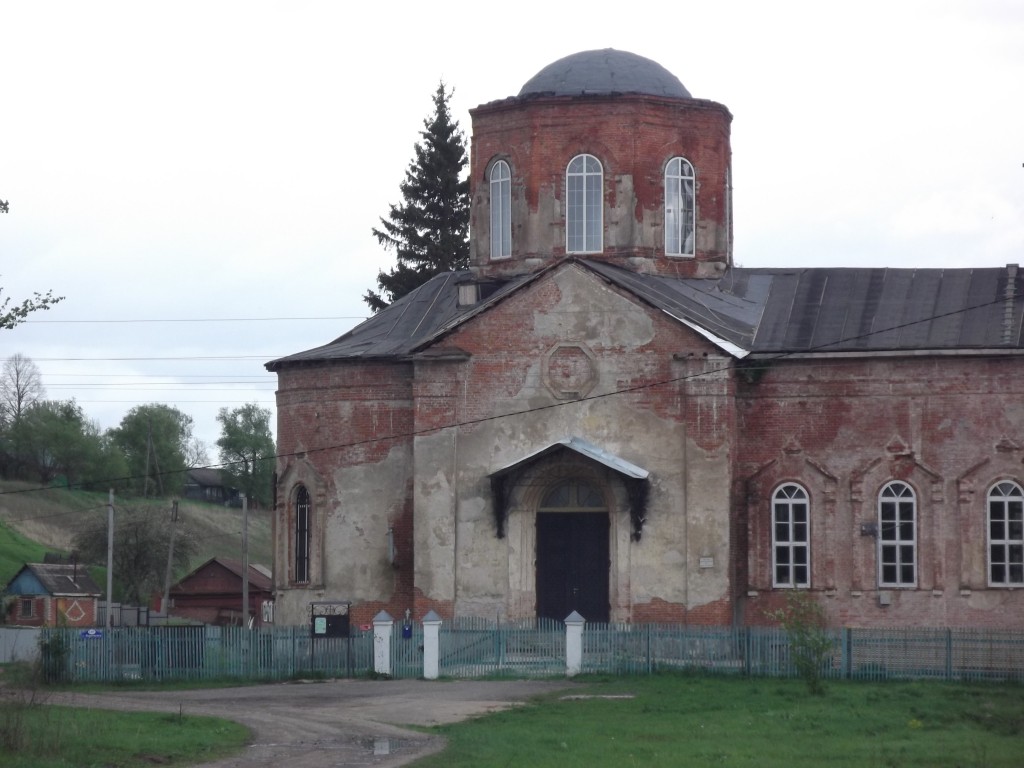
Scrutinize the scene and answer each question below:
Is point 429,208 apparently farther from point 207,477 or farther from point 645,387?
point 207,477

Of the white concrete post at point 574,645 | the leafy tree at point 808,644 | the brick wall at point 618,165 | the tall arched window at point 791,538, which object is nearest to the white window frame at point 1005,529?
the tall arched window at point 791,538

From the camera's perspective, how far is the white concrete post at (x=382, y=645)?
1177 inches

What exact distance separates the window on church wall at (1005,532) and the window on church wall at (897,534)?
139cm

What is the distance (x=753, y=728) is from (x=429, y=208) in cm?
3851

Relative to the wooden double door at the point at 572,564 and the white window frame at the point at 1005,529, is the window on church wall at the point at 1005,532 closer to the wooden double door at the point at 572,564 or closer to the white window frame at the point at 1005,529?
the white window frame at the point at 1005,529

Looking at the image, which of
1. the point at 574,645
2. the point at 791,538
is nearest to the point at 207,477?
the point at 791,538

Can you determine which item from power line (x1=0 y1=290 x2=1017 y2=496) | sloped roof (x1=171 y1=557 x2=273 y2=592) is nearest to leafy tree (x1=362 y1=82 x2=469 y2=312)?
sloped roof (x1=171 y1=557 x2=273 y2=592)

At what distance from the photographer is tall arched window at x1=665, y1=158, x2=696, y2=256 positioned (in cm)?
3722

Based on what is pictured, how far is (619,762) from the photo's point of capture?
19375 mm

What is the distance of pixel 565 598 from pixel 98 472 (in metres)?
57.3

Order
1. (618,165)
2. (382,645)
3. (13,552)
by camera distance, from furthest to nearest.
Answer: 1. (13,552)
2. (618,165)
3. (382,645)

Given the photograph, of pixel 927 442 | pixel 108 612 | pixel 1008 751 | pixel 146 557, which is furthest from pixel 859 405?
pixel 146 557

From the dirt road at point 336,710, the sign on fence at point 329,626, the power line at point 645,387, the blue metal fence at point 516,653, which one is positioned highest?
the power line at point 645,387

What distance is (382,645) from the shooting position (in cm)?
2994
